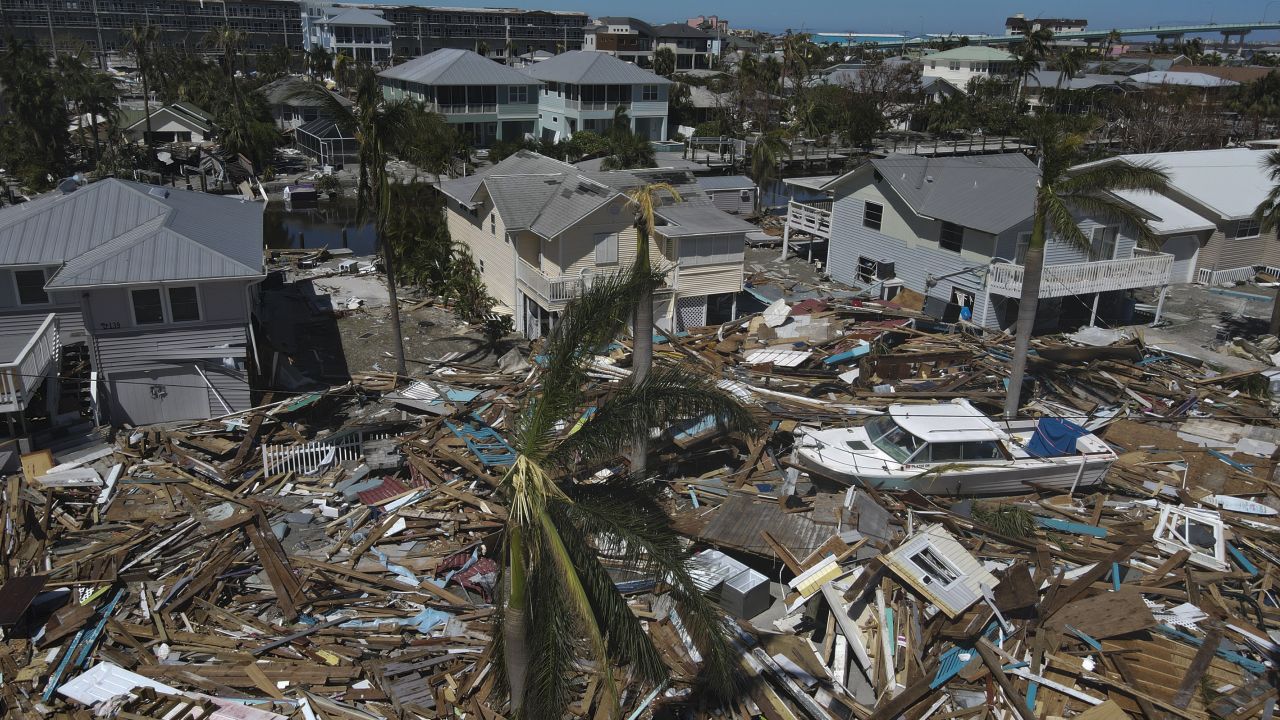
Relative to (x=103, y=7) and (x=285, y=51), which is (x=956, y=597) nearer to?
(x=285, y=51)

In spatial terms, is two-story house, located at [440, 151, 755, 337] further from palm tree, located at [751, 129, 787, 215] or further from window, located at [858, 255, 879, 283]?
palm tree, located at [751, 129, 787, 215]

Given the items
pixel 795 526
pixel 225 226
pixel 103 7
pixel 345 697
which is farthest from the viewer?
pixel 103 7

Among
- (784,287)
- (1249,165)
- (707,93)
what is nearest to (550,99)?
(707,93)

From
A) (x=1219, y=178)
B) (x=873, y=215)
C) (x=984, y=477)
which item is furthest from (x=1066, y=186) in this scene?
(x=1219, y=178)

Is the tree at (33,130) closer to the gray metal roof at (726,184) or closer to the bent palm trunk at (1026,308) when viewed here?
the gray metal roof at (726,184)

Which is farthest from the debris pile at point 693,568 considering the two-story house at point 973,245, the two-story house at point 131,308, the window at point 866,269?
the window at point 866,269

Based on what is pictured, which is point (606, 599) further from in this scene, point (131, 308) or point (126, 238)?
point (126, 238)
